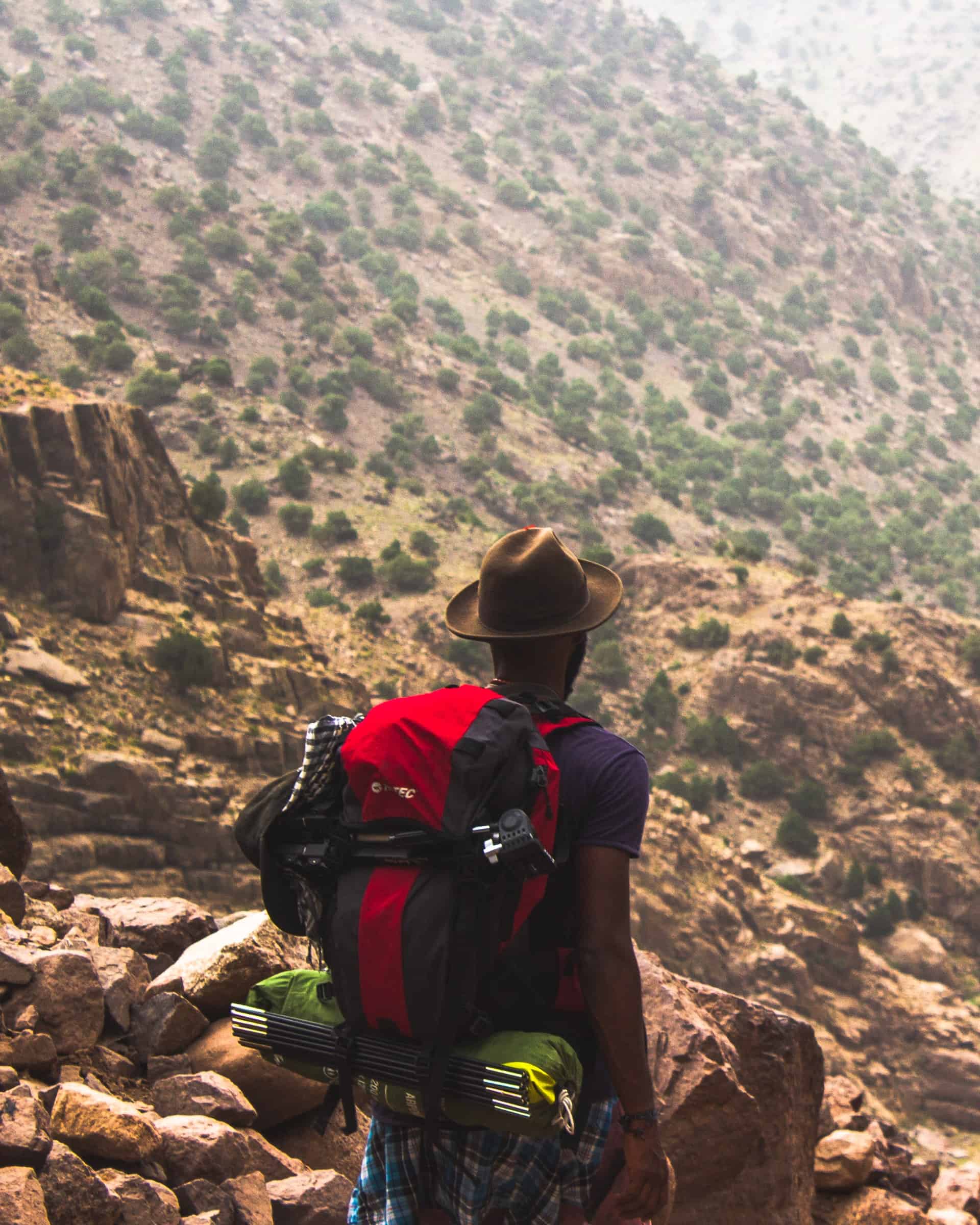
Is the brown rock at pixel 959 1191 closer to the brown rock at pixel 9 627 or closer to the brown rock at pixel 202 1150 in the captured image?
the brown rock at pixel 202 1150

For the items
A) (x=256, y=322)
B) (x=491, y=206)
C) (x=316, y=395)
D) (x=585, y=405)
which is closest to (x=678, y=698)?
(x=316, y=395)

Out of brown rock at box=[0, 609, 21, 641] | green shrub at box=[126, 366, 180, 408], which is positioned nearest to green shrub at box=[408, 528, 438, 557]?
green shrub at box=[126, 366, 180, 408]

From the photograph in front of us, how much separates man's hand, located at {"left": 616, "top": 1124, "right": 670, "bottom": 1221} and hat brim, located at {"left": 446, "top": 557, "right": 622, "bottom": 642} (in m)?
1.21

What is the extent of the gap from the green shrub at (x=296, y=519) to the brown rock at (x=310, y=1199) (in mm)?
49563

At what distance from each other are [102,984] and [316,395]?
6559cm

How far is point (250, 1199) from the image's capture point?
4.49 meters

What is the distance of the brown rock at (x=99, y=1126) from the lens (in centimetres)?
420

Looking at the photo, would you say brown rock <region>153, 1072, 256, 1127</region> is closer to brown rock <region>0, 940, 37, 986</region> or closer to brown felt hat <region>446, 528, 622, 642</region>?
brown rock <region>0, 940, 37, 986</region>

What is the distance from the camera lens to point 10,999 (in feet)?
16.6

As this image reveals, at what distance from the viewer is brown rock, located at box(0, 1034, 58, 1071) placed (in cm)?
470

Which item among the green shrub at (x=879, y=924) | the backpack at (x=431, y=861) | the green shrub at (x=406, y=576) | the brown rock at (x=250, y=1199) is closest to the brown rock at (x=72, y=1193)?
the brown rock at (x=250, y=1199)

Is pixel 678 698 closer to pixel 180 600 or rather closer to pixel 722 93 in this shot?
pixel 180 600

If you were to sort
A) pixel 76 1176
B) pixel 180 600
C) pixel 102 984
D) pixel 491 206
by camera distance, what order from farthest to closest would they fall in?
1. pixel 491 206
2. pixel 180 600
3. pixel 102 984
4. pixel 76 1176

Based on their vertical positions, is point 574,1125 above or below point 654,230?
below
